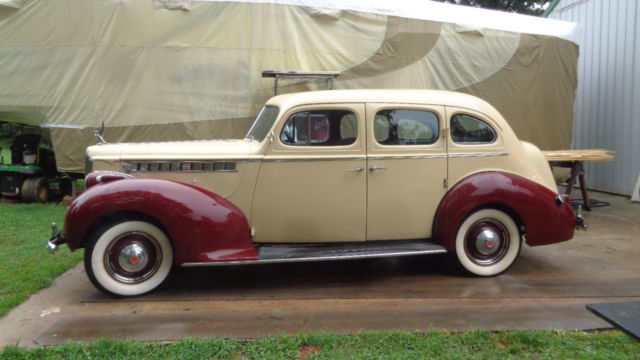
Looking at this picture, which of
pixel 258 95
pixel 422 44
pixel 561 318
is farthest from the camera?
pixel 422 44

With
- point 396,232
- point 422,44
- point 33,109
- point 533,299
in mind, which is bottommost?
point 533,299

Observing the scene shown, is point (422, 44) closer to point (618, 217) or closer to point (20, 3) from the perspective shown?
point (618, 217)

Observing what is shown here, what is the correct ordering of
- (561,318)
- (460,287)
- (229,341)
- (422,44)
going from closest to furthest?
1. (229,341)
2. (561,318)
3. (460,287)
4. (422,44)

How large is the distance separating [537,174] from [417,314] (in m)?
2.12

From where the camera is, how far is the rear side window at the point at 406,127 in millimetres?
4766

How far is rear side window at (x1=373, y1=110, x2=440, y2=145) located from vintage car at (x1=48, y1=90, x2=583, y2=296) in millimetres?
11

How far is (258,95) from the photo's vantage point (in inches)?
320

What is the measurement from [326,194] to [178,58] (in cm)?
446

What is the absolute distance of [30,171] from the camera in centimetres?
876

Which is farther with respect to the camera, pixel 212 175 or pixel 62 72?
pixel 62 72

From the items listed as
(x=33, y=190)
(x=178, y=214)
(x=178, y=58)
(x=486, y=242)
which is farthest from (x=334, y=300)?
(x=33, y=190)

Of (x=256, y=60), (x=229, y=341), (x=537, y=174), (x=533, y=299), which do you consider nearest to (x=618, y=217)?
(x=537, y=174)

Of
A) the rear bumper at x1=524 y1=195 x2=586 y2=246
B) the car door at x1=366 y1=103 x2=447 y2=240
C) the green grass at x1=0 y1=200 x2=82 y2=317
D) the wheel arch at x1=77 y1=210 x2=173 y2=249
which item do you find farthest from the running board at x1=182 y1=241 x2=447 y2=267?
the green grass at x1=0 y1=200 x2=82 y2=317

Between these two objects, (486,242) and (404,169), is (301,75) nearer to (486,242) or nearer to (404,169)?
(404,169)
